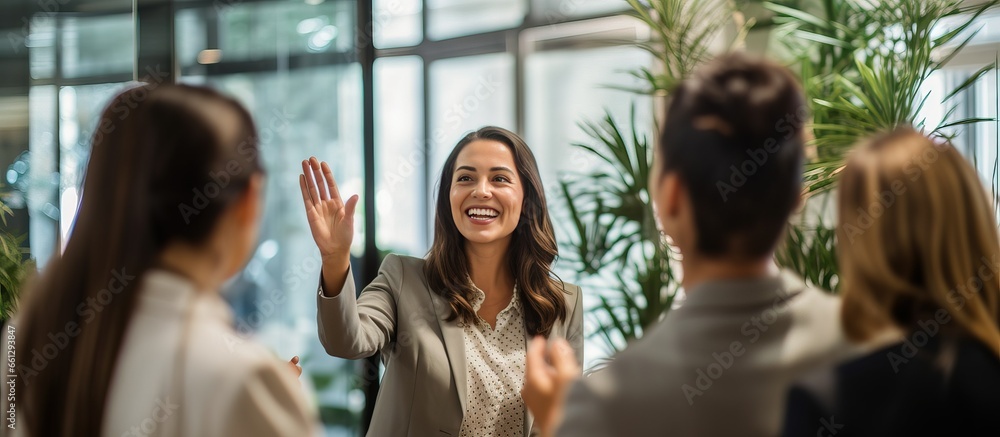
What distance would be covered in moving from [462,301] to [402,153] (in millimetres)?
2035

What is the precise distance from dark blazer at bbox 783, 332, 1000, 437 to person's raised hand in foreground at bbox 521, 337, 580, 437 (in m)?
0.30

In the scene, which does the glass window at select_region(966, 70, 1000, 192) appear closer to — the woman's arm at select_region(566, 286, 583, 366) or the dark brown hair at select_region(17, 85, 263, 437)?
the woman's arm at select_region(566, 286, 583, 366)

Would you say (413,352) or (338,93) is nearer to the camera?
(413,352)

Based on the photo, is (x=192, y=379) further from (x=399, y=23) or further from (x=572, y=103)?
(x=399, y=23)

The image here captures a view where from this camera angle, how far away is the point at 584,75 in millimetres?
3742

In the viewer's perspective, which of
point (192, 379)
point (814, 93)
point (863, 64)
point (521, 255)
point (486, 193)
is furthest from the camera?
point (814, 93)

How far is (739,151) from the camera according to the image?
0.93 metres

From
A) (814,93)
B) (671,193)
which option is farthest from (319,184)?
(814,93)

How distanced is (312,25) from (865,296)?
292cm

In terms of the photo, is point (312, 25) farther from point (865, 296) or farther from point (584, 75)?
point (865, 296)

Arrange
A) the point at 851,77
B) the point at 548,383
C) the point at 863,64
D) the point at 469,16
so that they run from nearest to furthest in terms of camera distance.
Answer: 1. the point at 548,383
2. the point at 863,64
3. the point at 851,77
4. the point at 469,16

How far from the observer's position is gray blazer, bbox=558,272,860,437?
0.93 meters

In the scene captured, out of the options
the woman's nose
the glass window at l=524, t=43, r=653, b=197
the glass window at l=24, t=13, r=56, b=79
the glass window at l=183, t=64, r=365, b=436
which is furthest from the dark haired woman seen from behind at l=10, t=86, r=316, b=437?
the glass window at l=524, t=43, r=653, b=197

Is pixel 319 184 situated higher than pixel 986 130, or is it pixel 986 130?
pixel 986 130
